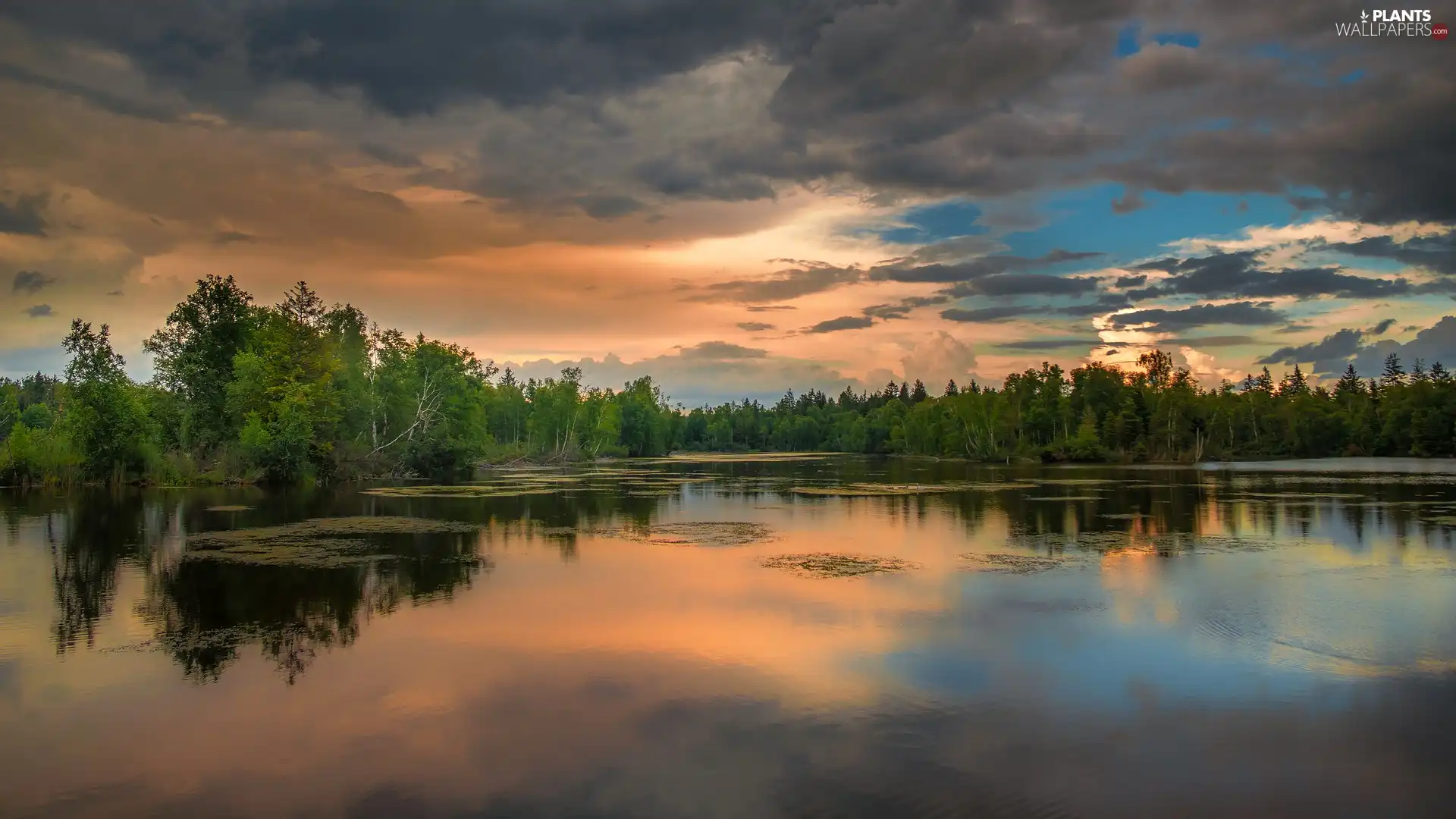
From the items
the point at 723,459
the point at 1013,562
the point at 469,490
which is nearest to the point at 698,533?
the point at 1013,562

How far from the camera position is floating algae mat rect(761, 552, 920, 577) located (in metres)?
21.6

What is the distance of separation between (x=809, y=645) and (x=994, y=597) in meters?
5.99

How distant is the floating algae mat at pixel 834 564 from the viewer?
21594 millimetres

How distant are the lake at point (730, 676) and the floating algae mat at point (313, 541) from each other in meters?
0.35

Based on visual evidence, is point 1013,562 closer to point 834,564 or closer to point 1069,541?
point 834,564

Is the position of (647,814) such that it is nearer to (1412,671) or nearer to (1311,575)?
(1412,671)

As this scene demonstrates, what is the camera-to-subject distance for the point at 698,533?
30375 mm

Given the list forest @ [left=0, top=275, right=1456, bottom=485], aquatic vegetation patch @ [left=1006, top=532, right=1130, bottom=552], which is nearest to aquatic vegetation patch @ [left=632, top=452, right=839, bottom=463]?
forest @ [left=0, top=275, right=1456, bottom=485]

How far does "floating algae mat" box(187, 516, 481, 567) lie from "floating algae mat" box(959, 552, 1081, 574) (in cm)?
1654

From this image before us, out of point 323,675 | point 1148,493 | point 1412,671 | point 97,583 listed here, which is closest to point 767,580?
point 323,675

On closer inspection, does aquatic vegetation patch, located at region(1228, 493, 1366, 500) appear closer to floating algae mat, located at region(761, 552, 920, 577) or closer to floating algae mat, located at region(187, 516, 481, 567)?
floating algae mat, located at region(761, 552, 920, 577)

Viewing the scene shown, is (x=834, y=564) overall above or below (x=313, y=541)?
below

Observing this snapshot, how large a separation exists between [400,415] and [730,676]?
64241mm

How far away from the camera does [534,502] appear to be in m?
44.6
